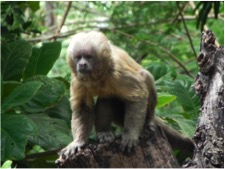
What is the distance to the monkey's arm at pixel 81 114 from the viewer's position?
5305 mm

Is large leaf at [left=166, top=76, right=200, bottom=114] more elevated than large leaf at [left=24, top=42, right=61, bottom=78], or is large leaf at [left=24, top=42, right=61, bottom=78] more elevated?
large leaf at [left=24, top=42, right=61, bottom=78]

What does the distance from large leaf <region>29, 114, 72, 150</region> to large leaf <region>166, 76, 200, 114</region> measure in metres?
1.26

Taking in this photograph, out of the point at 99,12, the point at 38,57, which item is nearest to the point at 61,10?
the point at 99,12

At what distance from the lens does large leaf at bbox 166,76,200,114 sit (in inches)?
251

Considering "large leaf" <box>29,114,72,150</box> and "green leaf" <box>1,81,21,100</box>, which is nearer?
"large leaf" <box>29,114,72,150</box>

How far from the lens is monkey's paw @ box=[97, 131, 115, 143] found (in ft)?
16.1

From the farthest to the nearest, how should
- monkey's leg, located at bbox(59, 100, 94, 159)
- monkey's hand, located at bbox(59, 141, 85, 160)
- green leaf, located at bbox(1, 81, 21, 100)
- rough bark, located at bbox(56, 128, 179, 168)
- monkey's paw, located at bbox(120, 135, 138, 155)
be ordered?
green leaf, located at bbox(1, 81, 21, 100), monkey's leg, located at bbox(59, 100, 94, 159), monkey's hand, located at bbox(59, 141, 85, 160), monkey's paw, located at bbox(120, 135, 138, 155), rough bark, located at bbox(56, 128, 179, 168)

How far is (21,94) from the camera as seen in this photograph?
5613 mm

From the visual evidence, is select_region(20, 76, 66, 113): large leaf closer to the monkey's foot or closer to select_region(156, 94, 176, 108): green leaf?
select_region(156, 94, 176, 108): green leaf

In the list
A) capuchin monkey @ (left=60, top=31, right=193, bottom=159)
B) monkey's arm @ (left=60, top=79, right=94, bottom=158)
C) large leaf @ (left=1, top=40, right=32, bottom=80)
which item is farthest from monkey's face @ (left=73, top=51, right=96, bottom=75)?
large leaf @ (left=1, top=40, right=32, bottom=80)

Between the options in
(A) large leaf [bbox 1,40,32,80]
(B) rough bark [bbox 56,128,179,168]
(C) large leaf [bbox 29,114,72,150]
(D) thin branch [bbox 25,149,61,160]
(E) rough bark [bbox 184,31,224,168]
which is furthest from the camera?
(A) large leaf [bbox 1,40,32,80]

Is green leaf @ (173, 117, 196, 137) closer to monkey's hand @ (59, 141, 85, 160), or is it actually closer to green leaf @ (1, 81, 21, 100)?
monkey's hand @ (59, 141, 85, 160)

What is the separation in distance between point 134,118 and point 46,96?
126 centimetres

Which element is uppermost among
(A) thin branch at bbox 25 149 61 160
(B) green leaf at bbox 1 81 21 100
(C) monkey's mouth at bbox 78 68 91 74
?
(C) monkey's mouth at bbox 78 68 91 74
